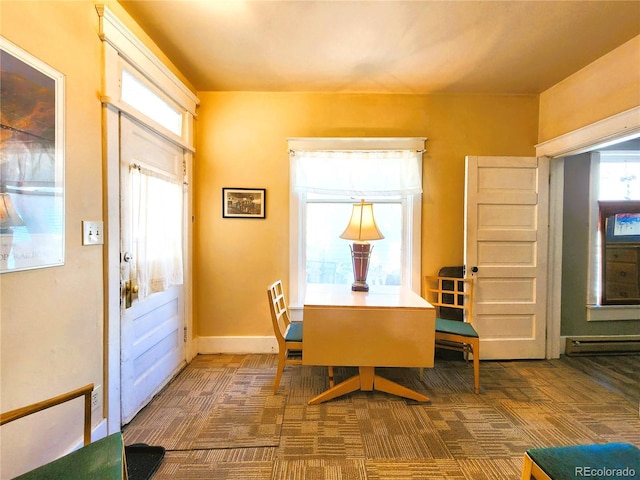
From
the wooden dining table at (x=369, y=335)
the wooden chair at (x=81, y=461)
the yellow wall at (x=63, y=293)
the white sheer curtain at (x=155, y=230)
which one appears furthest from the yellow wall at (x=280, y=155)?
the wooden chair at (x=81, y=461)

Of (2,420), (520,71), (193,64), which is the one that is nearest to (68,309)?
(2,420)

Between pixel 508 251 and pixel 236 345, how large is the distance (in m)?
2.74

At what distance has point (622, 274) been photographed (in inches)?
115

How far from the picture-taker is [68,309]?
141cm

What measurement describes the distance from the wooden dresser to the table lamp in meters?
2.50

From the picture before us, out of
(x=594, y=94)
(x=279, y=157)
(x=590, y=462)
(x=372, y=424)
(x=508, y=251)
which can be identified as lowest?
(x=372, y=424)

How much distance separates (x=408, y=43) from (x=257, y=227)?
1.93 m

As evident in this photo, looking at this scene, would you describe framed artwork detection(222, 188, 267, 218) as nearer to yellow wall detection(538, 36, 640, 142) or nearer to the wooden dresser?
yellow wall detection(538, 36, 640, 142)

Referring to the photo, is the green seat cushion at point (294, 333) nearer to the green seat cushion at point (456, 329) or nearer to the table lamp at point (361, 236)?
the table lamp at point (361, 236)

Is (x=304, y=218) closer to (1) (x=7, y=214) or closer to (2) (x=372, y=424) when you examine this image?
(2) (x=372, y=424)

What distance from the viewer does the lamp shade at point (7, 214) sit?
1098 millimetres

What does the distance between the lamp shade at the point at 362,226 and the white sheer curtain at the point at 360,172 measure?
428mm

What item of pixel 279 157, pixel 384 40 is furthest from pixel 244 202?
pixel 384 40

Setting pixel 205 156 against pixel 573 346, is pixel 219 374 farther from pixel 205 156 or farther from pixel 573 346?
pixel 573 346
